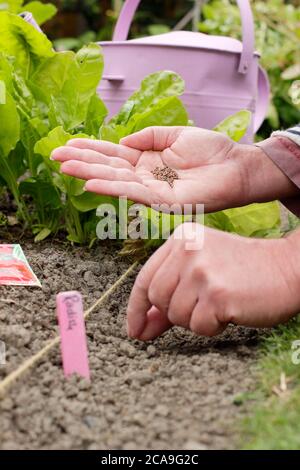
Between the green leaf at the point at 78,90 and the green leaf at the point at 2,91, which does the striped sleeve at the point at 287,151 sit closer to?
the green leaf at the point at 78,90

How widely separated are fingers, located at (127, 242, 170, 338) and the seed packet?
281mm

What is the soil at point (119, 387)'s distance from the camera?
833 mm

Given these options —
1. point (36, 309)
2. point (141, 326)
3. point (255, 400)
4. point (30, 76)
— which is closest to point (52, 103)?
point (30, 76)

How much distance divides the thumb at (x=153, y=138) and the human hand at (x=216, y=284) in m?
0.42

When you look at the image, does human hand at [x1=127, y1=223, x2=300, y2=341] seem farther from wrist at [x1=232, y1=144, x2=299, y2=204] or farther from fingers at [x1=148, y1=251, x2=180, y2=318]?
wrist at [x1=232, y1=144, x2=299, y2=204]

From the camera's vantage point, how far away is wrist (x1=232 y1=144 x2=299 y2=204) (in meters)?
1.39

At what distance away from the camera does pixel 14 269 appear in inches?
53.6

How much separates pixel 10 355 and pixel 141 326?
0.23m

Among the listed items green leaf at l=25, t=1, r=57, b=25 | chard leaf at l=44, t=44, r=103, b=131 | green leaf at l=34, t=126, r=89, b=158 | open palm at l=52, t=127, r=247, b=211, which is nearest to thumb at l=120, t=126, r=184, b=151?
open palm at l=52, t=127, r=247, b=211

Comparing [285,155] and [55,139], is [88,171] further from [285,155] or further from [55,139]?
[285,155]

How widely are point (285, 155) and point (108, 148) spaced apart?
1.13ft
